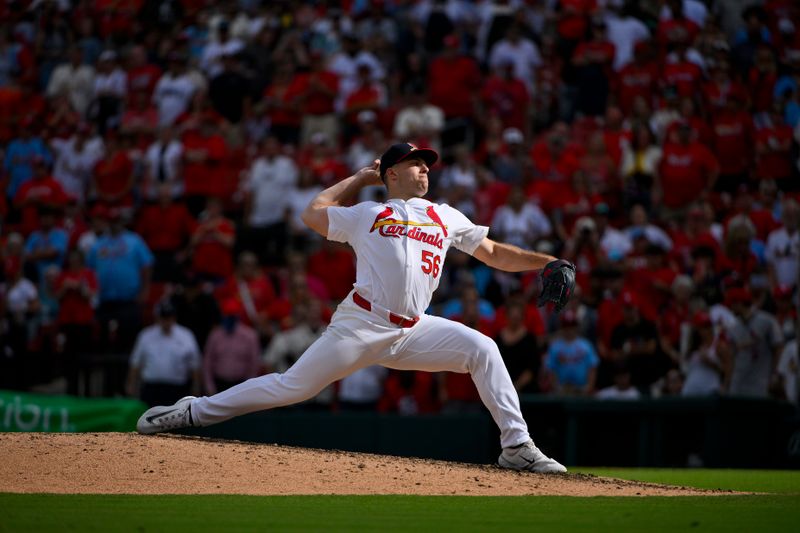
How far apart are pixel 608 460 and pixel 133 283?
22.0ft

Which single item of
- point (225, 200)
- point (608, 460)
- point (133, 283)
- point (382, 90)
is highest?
point (382, 90)

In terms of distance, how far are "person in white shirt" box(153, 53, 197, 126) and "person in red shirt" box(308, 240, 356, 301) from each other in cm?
465

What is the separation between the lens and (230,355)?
1499 centimetres

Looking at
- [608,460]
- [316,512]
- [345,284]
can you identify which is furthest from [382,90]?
[316,512]

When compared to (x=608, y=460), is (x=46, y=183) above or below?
above

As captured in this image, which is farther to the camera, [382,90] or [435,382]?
[382,90]

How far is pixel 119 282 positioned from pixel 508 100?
19.9 ft

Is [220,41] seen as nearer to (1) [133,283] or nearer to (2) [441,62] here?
(2) [441,62]

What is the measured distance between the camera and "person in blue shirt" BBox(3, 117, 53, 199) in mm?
19453

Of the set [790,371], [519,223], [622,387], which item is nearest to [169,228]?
[519,223]

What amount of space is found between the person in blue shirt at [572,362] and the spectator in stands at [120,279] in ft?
18.5

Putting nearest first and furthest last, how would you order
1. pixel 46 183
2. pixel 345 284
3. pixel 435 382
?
pixel 435 382, pixel 345 284, pixel 46 183

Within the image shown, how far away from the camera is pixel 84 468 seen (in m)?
8.32

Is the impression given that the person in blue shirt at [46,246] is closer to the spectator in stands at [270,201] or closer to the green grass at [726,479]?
the spectator in stands at [270,201]
